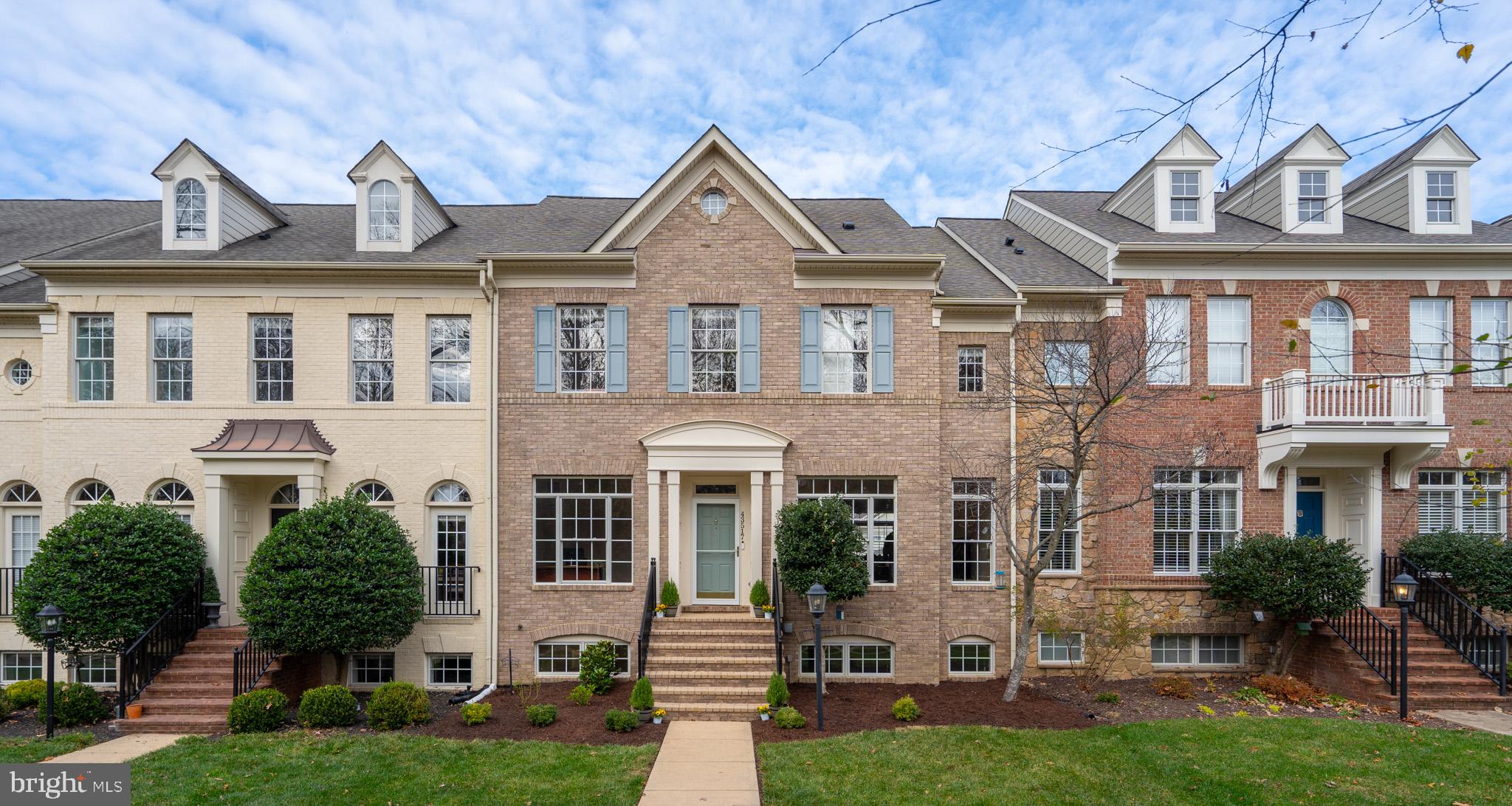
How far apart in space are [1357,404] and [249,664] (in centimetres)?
1851

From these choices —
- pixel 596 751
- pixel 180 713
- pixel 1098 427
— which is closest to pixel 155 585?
pixel 180 713

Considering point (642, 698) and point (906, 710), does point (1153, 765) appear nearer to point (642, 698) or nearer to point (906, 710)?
point (906, 710)

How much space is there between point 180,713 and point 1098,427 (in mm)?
14523

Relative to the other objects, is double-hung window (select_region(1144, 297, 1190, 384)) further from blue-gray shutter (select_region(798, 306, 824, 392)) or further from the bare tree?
blue-gray shutter (select_region(798, 306, 824, 392))

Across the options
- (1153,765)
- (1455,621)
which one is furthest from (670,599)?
(1455,621)

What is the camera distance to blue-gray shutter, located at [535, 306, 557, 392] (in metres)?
13.0

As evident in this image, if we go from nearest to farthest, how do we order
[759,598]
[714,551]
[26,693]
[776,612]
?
1. [26,693]
2. [776,612]
3. [759,598]
4. [714,551]

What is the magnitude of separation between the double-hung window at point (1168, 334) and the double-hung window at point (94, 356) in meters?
18.3

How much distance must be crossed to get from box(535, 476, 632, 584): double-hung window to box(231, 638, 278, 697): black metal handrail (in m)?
4.17

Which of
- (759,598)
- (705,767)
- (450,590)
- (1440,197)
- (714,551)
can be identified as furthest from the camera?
(1440,197)

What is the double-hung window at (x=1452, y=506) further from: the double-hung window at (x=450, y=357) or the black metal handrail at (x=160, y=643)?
the black metal handrail at (x=160, y=643)

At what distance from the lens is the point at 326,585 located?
10914mm

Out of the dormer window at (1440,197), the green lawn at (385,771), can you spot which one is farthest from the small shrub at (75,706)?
the dormer window at (1440,197)

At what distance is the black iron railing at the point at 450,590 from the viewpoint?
42.0ft
